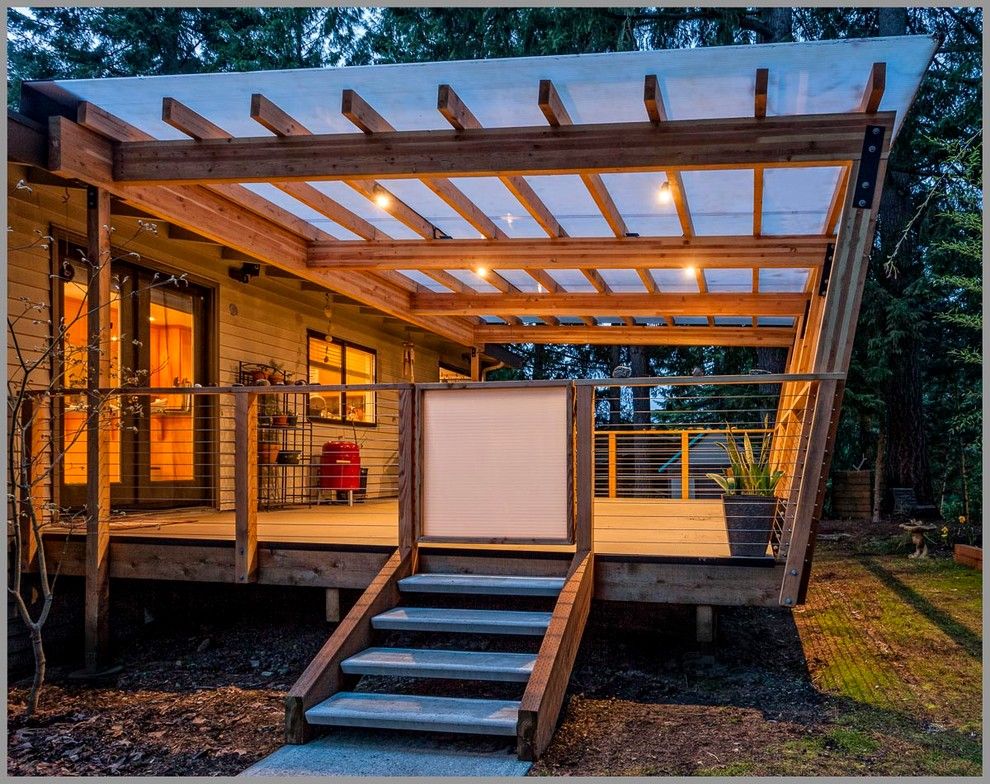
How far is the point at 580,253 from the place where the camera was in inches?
308

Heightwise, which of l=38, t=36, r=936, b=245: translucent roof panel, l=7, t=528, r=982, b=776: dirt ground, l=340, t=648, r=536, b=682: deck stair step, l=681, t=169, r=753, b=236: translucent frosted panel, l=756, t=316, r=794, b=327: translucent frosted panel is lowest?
l=7, t=528, r=982, b=776: dirt ground

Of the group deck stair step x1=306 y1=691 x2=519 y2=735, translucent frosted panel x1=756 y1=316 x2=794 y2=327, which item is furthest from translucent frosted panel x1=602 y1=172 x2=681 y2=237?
translucent frosted panel x1=756 y1=316 x2=794 y2=327

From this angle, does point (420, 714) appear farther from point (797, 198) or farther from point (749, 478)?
point (797, 198)

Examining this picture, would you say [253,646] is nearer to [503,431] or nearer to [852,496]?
[503,431]

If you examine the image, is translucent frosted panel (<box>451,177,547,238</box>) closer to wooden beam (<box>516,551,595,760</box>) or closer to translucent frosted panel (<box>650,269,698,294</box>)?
translucent frosted panel (<box>650,269,698,294</box>)

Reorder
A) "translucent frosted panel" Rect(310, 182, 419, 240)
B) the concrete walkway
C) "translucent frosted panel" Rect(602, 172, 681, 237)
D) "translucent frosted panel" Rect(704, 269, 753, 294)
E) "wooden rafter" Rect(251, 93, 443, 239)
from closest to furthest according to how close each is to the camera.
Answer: the concrete walkway, "wooden rafter" Rect(251, 93, 443, 239), "translucent frosted panel" Rect(602, 172, 681, 237), "translucent frosted panel" Rect(310, 182, 419, 240), "translucent frosted panel" Rect(704, 269, 753, 294)

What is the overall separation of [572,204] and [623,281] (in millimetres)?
2768

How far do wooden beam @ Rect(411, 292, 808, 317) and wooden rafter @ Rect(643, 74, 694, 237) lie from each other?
3.18m

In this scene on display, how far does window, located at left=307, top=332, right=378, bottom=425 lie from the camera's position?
34.2ft

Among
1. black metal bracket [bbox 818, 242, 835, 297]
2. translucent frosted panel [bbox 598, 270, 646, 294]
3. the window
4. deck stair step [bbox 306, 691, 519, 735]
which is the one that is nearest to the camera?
deck stair step [bbox 306, 691, 519, 735]

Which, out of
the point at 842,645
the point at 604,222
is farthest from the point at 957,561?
the point at 604,222

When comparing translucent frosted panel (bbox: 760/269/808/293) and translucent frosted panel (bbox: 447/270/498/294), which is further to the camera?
translucent frosted panel (bbox: 447/270/498/294)

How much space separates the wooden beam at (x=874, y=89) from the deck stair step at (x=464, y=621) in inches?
124

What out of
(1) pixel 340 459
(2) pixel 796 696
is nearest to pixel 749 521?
(2) pixel 796 696
